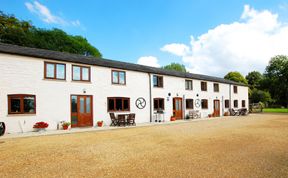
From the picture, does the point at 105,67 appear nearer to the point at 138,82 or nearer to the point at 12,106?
the point at 138,82

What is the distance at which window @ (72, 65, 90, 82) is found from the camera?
1430cm

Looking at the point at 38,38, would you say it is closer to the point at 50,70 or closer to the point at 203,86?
the point at 50,70

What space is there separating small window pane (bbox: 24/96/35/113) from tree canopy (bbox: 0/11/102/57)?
20.2 m

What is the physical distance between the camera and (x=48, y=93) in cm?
1295

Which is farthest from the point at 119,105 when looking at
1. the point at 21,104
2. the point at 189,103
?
the point at 189,103

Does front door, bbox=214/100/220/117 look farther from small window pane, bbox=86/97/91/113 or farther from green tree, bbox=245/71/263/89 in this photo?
green tree, bbox=245/71/263/89

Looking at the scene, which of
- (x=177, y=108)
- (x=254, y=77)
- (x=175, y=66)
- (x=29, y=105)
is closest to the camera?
(x=29, y=105)

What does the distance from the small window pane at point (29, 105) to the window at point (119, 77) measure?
20.6ft

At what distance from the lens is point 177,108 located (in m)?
20.7

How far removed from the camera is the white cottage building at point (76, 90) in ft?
38.7

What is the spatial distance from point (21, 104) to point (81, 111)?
3911 millimetres

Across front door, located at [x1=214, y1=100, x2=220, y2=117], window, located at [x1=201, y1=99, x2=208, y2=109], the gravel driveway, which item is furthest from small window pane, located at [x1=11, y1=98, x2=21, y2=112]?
front door, located at [x1=214, y1=100, x2=220, y2=117]

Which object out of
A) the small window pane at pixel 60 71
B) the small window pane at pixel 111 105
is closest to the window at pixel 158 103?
the small window pane at pixel 111 105

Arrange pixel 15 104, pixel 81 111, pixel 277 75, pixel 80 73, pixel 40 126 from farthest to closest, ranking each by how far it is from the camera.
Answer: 1. pixel 277 75
2. pixel 80 73
3. pixel 81 111
4. pixel 40 126
5. pixel 15 104
